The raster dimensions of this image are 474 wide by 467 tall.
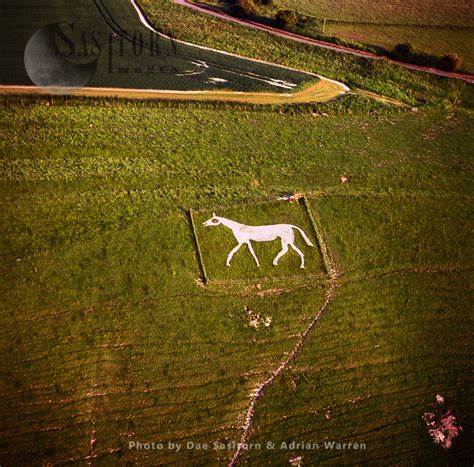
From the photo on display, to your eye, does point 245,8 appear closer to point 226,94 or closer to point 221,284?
point 226,94

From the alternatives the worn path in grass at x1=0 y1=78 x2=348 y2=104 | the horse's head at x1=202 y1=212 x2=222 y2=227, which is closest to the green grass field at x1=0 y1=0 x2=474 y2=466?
the horse's head at x1=202 y1=212 x2=222 y2=227

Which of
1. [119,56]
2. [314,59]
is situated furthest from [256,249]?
[314,59]

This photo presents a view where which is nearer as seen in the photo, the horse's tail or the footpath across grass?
the footpath across grass

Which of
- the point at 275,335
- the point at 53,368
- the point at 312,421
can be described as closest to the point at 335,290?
the point at 275,335

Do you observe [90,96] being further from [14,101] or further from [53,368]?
[53,368]

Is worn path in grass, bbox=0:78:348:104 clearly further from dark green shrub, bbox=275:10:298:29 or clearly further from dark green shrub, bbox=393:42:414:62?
dark green shrub, bbox=275:10:298:29
